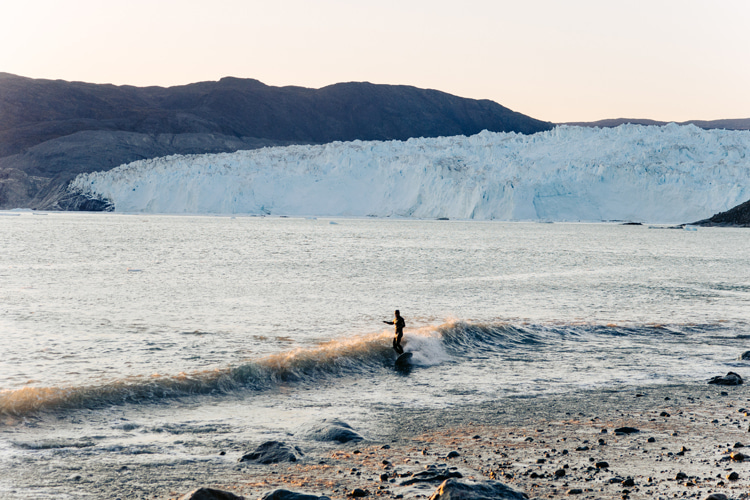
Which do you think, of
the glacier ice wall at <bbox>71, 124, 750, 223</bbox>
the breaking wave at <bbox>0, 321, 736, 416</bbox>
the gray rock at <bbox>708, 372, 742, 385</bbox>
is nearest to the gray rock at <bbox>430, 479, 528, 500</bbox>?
the breaking wave at <bbox>0, 321, 736, 416</bbox>

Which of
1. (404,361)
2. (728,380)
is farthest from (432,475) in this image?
(728,380)

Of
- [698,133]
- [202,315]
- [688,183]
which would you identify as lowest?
[202,315]

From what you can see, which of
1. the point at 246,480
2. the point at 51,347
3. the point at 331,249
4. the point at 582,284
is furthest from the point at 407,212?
the point at 246,480

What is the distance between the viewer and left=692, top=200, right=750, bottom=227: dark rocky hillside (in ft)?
284

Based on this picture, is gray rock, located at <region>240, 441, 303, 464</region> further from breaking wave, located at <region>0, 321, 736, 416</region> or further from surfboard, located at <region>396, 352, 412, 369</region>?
surfboard, located at <region>396, 352, 412, 369</region>

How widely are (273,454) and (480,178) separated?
2913 inches

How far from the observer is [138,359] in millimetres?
12695

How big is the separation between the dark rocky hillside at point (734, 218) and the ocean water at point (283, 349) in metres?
58.9

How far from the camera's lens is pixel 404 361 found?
13.5 meters

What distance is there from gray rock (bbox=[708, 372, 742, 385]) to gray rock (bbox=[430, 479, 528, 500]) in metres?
6.80

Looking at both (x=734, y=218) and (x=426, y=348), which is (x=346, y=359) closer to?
(x=426, y=348)

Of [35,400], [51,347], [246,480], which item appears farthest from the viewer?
[51,347]

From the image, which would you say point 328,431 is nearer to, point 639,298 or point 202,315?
point 202,315

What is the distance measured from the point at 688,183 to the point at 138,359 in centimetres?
7868
